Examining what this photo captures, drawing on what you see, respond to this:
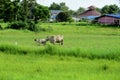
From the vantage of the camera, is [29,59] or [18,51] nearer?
[29,59]

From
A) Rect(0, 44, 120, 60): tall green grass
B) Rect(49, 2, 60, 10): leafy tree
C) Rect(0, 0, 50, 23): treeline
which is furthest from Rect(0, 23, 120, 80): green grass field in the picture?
Rect(49, 2, 60, 10): leafy tree

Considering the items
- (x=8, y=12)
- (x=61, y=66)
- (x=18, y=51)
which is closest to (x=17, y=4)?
(x=8, y=12)

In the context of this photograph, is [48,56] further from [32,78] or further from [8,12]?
[8,12]

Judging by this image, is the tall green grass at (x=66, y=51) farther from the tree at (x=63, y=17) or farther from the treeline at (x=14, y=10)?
the tree at (x=63, y=17)

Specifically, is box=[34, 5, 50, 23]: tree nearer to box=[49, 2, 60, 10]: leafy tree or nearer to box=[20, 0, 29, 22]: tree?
box=[20, 0, 29, 22]: tree

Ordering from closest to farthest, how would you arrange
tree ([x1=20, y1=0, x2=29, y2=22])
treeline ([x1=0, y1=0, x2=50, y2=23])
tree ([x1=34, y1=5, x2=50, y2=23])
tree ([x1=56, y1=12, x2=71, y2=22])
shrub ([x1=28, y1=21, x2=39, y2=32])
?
shrub ([x1=28, y1=21, x2=39, y2=32])
treeline ([x1=0, y1=0, x2=50, y2=23])
tree ([x1=20, y1=0, x2=29, y2=22])
tree ([x1=34, y1=5, x2=50, y2=23])
tree ([x1=56, y1=12, x2=71, y2=22])

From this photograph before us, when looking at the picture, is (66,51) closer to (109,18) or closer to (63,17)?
(109,18)

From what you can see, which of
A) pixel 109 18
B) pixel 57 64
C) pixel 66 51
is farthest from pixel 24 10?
pixel 57 64

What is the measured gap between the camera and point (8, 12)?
53.8 metres

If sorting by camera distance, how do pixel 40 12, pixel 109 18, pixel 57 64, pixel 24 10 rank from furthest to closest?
pixel 109 18
pixel 40 12
pixel 24 10
pixel 57 64

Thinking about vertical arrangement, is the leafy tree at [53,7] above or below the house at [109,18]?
above

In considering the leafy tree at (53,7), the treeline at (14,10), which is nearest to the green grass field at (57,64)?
the treeline at (14,10)


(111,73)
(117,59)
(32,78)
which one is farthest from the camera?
(117,59)

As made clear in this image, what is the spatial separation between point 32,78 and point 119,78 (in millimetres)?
2465
